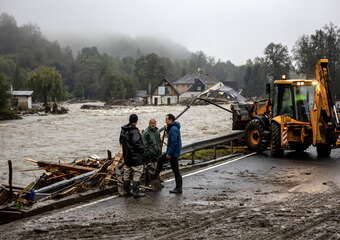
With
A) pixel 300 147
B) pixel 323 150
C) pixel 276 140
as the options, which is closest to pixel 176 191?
pixel 276 140

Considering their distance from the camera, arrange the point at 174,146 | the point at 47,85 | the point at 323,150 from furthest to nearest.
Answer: the point at 47,85, the point at 323,150, the point at 174,146

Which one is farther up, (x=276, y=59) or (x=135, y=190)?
(x=276, y=59)

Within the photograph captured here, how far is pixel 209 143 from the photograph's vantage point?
15.1 metres

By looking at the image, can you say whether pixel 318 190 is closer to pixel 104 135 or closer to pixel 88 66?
pixel 104 135

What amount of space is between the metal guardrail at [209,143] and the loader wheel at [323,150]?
3065 mm

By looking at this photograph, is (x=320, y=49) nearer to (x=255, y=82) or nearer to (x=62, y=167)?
(x=255, y=82)

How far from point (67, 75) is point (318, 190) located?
17203 centimetres

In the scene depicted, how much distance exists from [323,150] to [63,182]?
399 inches

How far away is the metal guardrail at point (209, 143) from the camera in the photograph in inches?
534

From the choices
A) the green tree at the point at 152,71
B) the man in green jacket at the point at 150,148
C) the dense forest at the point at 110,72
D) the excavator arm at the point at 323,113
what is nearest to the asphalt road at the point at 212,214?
the man in green jacket at the point at 150,148

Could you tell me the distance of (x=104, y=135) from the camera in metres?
31.8

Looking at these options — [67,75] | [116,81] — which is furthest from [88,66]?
[116,81]

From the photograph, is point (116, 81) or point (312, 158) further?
point (116, 81)

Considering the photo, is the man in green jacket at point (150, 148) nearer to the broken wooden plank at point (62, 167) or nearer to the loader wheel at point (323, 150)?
the broken wooden plank at point (62, 167)
